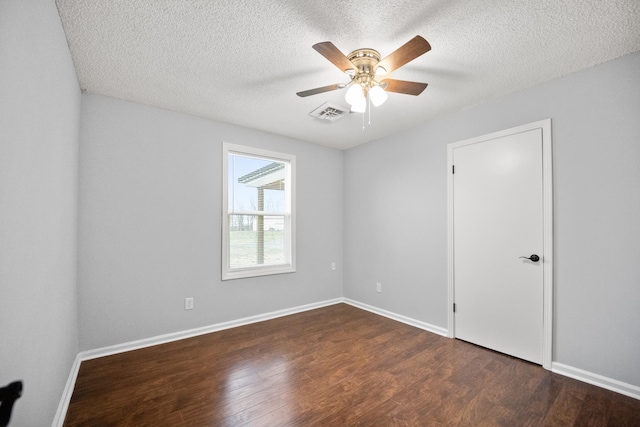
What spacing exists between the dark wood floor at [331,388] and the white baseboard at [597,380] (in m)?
0.06

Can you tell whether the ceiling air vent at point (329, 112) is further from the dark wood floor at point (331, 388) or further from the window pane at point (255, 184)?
the dark wood floor at point (331, 388)

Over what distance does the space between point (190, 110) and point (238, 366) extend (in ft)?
8.94

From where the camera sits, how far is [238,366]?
8.27 ft

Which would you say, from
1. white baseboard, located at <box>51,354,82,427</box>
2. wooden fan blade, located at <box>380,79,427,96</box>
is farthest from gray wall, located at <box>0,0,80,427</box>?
wooden fan blade, located at <box>380,79,427,96</box>

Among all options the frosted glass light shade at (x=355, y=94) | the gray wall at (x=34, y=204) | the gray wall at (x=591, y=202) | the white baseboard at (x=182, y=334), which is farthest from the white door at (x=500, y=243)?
the gray wall at (x=34, y=204)

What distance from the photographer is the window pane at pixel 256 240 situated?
12.0 feet

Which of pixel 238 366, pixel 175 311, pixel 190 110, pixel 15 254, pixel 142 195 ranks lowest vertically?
pixel 238 366

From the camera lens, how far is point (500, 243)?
2.79m

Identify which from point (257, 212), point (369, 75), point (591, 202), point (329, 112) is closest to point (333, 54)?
point (369, 75)

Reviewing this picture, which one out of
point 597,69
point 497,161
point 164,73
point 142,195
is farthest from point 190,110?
point 597,69

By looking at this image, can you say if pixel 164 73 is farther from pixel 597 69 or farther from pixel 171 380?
pixel 597 69

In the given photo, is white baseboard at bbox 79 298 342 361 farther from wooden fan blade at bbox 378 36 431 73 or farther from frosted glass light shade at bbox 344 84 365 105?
wooden fan blade at bbox 378 36 431 73

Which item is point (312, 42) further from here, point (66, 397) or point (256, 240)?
point (66, 397)

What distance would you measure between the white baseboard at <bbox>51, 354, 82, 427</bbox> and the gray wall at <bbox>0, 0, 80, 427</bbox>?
7 centimetres
